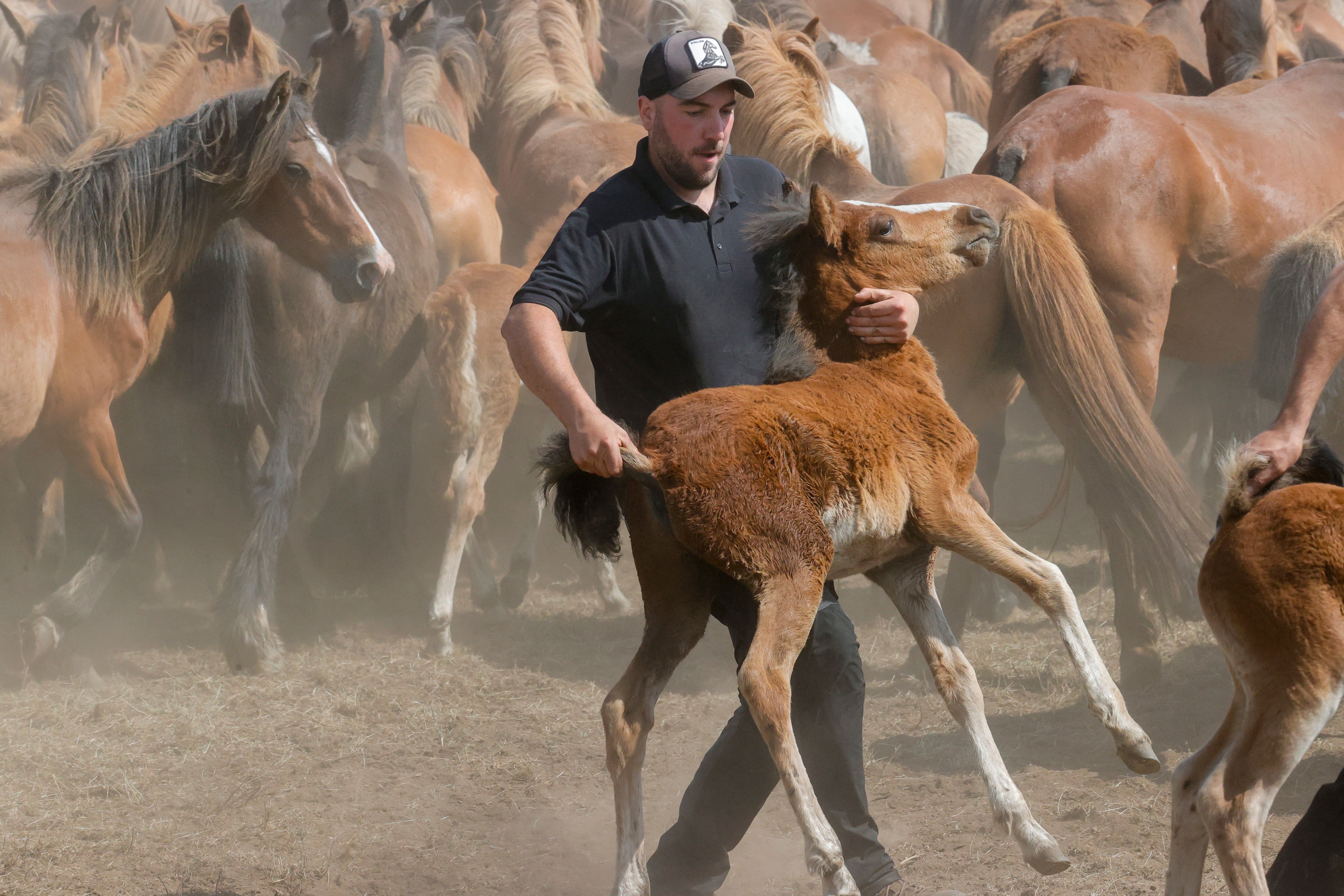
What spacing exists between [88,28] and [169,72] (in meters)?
0.98

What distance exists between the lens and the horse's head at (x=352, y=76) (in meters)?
7.23

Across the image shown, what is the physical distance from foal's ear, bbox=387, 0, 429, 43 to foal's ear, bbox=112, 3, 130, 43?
77.8 inches

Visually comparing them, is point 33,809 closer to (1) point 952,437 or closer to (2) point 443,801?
(2) point 443,801

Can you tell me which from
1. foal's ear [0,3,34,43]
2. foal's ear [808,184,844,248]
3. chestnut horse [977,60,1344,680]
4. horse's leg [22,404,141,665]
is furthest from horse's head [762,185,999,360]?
foal's ear [0,3,34,43]

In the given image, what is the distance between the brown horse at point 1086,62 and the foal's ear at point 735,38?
63.7 inches

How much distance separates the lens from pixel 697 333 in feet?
9.84

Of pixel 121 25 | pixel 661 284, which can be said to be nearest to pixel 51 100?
pixel 121 25

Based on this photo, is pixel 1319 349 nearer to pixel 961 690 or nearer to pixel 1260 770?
pixel 1260 770

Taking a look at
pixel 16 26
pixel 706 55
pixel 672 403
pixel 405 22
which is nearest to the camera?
pixel 672 403

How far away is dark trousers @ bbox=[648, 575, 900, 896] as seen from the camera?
10.3ft

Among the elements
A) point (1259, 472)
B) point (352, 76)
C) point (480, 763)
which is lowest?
point (480, 763)

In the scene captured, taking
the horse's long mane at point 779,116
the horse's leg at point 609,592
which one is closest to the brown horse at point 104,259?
the horse's long mane at point 779,116

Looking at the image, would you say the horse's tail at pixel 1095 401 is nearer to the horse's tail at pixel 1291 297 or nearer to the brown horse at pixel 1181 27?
the horse's tail at pixel 1291 297

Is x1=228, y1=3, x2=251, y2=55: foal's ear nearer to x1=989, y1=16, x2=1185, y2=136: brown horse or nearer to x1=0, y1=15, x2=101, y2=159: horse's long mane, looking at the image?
x1=0, y1=15, x2=101, y2=159: horse's long mane
